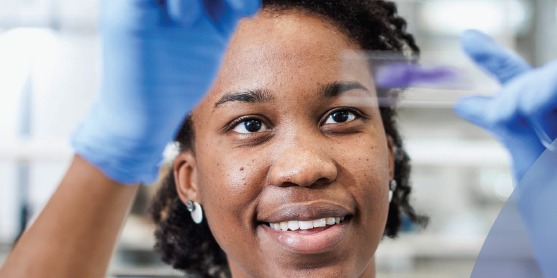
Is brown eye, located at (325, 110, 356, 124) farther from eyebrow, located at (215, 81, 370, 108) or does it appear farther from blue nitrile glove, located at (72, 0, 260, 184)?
blue nitrile glove, located at (72, 0, 260, 184)

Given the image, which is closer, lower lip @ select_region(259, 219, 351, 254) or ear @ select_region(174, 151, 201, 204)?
lower lip @ select_region(259, 219, 351, 254)

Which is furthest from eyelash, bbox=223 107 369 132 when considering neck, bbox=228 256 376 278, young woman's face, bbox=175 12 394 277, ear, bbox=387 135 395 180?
neck, bbox=228 256 376 278

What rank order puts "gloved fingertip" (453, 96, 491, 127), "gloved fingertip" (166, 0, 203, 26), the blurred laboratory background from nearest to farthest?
"gloved fingertip" (166, 0, 203, 26) → "gloved fingertip" (453, 96, 491, 127) → the blurred laboratory background

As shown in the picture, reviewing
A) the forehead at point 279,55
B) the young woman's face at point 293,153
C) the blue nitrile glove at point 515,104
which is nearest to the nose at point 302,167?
the young woman's face at point 293,153

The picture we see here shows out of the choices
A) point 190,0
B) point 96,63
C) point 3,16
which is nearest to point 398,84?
point 190,0

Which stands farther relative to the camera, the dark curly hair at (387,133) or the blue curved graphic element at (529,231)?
the dark curly hair at (387,133)

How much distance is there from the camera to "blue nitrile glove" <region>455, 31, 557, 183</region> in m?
0.93

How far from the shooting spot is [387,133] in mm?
1126

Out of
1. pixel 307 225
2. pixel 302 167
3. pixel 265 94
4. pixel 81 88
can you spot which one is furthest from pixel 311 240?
pixel 81 88

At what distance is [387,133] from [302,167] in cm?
29

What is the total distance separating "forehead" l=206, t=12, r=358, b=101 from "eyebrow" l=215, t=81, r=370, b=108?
0.04ft

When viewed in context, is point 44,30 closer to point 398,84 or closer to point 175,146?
point 175,146

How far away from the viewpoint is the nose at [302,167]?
917mm

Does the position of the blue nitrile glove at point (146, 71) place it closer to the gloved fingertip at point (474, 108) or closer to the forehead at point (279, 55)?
the forehead at point (279, 55)
